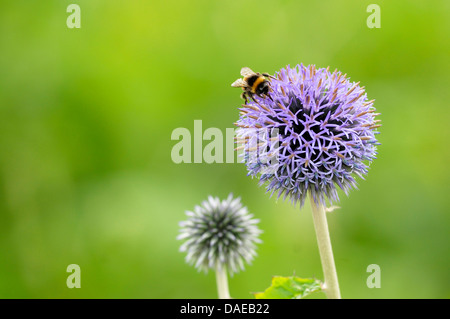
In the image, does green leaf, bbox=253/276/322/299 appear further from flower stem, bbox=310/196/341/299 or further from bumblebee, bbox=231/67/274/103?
bumblebee, bbox=231/67/274/103

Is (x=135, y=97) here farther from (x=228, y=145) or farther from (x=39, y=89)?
(x=228, y=145)

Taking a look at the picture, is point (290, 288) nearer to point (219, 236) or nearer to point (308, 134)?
point (308, 134)

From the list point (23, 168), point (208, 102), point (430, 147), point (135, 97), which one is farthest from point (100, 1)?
point (430, 147)

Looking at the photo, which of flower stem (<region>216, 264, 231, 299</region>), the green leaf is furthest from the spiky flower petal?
the green leaf

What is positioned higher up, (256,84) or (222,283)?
(256,84)

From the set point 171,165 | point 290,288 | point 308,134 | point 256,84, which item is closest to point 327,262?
point 290,288

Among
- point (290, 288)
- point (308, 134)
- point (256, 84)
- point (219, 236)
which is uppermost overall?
point (256, 84)

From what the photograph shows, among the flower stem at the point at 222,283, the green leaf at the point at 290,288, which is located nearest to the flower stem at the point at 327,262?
the green leaf at the point at 290,288
